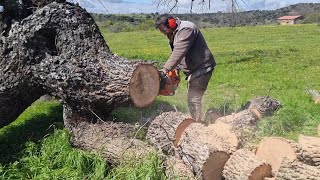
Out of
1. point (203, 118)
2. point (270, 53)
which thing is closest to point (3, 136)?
point (203, 118)

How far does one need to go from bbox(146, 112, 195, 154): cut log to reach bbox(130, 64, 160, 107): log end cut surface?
455mm

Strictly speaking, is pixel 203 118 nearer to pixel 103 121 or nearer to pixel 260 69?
pixel 103 121

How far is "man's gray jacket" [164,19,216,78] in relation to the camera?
7352 mm

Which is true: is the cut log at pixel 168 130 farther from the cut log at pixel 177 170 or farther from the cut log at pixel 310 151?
the cut log at pixel 310 151

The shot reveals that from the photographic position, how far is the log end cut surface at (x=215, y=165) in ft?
18.0

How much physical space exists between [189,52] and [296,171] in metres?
3.41

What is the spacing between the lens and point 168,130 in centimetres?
637

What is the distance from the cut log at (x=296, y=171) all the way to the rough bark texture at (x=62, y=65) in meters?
2.64

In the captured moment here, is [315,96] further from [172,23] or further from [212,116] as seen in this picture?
[172,23]

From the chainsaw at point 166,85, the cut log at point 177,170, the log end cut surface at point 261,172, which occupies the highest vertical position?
the chainsaw at point 166,85

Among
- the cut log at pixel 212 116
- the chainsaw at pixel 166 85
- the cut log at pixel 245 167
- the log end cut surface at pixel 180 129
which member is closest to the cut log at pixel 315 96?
the cut log at pixel 212 116

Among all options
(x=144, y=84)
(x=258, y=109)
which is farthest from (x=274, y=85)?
(x=144, y=84)

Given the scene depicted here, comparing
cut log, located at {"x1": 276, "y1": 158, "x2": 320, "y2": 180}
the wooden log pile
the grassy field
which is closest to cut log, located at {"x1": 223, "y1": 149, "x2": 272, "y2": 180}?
the wooden log pile

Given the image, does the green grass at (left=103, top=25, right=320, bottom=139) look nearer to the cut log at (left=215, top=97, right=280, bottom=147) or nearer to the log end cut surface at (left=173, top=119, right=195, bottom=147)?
the cut log at (left=215, top=97, right=280, bottom=147)
